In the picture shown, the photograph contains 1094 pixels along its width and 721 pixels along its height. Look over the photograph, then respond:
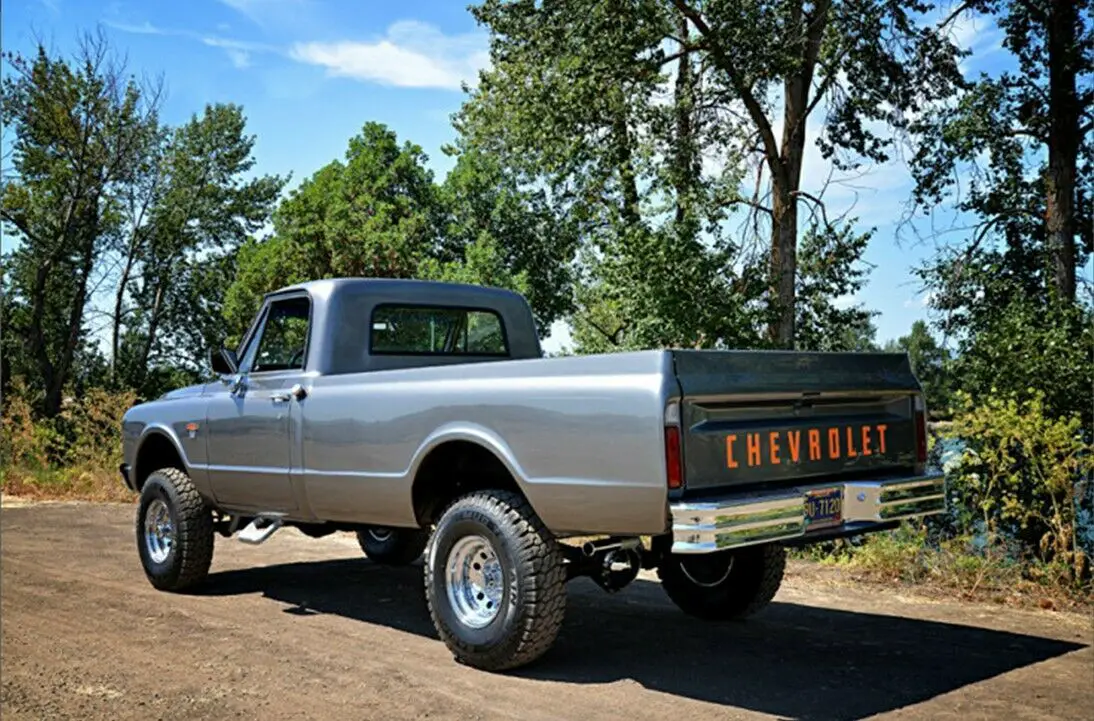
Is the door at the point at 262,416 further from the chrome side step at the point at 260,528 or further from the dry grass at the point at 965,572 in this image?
the dry grass at the point at 965,572

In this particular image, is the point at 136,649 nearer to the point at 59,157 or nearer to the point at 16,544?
the point at 16,544

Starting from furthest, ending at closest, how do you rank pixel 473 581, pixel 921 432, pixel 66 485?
pixel 66 485 → pixel 921 432 → pixel 473 581

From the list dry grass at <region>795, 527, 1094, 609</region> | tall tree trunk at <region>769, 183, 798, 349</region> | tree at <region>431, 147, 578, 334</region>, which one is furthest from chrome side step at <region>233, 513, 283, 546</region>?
tree at <region>431, 147, 578, 334</region>

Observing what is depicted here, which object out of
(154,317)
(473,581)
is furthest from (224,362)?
(154,317)

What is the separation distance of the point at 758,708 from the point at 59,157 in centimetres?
3034

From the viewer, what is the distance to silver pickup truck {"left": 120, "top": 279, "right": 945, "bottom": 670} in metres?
5.20

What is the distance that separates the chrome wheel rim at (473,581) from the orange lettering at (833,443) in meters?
1.83

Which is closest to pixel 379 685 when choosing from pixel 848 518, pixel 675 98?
pixel 848 518

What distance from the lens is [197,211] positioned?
40.8 meters

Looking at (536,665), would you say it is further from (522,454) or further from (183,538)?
(183,538)

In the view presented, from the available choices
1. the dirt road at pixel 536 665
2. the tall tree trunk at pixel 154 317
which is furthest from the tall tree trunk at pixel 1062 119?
the tall tree trunk at pixel 154 317

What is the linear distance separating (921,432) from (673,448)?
6.81ft

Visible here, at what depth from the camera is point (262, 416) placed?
7480 millimetres

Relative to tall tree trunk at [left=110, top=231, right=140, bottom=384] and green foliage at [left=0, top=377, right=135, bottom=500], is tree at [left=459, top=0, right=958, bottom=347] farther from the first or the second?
tall tree trunk at [left=110, top=231, right=140, bottom=384]
